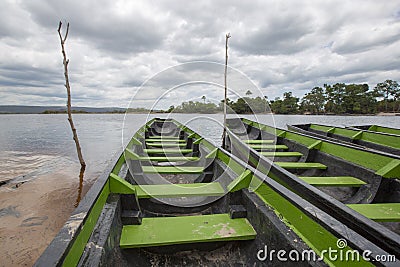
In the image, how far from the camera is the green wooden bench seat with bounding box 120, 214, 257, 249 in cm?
196

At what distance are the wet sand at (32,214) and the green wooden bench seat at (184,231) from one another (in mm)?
2630

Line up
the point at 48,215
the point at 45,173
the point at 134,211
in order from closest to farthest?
1. the point at 134,211
2. the point at 48,215
3. the point at 45,173

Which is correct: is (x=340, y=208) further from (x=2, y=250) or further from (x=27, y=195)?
(x=27, y=195)

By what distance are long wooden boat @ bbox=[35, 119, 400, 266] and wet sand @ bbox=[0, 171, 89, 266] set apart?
8.08 ft

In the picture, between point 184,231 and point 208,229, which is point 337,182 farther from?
point 184,231

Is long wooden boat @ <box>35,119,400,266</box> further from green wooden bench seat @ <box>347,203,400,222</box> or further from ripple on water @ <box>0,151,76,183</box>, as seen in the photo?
ripple on water @ <box>0,151,76,183</box>

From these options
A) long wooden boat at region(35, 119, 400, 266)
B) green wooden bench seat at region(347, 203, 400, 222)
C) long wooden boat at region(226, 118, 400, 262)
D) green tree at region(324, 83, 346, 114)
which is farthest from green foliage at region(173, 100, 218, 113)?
green tree at region(324, 83, 346, 114)

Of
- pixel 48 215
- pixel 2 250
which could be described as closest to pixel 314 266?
pixel 2 250

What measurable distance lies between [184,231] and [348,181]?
273 cm

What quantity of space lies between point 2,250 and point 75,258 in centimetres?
373

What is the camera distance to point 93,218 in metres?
1.70

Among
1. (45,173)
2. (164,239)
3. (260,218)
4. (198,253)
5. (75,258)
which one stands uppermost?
(75,258)

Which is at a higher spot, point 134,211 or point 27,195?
point 134,211

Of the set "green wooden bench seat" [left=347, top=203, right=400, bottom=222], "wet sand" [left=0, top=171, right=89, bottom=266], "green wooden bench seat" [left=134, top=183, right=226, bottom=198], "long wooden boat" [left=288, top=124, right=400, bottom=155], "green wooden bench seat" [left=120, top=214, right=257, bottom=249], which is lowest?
"wet sand" [left=0, top=171, right=89, bottom=266]
